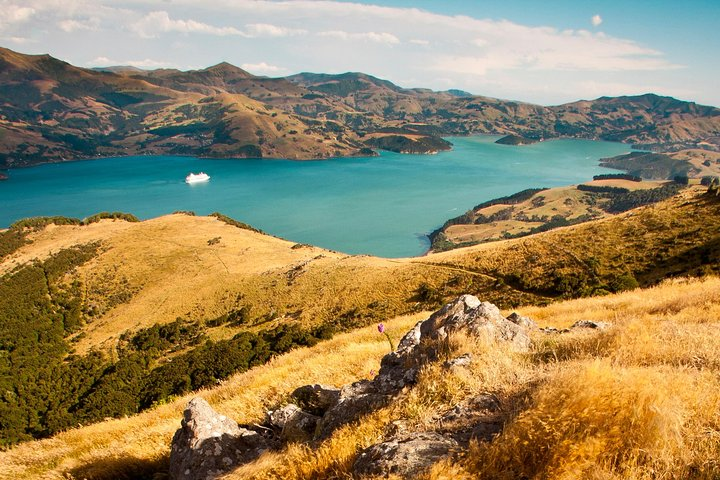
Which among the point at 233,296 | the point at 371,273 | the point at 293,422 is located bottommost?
the point at 233,296

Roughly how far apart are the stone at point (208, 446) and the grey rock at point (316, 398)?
121 centimetres

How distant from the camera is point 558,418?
14.1 ft

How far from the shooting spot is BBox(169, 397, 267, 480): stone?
22.7 feet

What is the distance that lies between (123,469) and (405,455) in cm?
730

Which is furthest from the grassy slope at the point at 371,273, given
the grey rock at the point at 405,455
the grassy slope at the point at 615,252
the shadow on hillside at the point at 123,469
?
the shadow on hillside at the point at 123,469

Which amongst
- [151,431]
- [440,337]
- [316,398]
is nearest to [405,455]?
Result: [440,337]

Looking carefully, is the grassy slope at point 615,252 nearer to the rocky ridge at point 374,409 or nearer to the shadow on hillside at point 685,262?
the shadow on hillside at point 685,262

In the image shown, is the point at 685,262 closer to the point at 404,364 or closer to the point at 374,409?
the point at 404,364

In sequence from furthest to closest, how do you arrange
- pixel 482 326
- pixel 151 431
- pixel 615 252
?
pixel 615 252, pixel 151 431, pixel 482 326

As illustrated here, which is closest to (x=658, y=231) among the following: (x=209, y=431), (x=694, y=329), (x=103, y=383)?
(x=694, y=329)

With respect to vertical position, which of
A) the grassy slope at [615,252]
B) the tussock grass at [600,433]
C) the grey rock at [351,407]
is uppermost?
the tussock grass at [600,433]

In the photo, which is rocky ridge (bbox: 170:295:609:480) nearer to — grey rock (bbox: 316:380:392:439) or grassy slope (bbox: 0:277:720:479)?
grey rock (bbox: 316:380:392:439)

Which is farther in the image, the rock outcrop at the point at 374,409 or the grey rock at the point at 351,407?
the grey rock at the point at 351,407

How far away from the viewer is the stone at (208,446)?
693 cm
